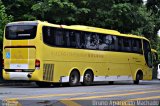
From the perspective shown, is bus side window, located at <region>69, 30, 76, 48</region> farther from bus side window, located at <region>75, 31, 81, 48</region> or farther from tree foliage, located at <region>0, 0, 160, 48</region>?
tree foliage, located at <region>0, 0, 160, 48</region>

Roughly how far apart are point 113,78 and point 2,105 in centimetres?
1762

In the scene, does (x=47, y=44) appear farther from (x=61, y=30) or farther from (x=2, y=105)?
(x=2, y=105)

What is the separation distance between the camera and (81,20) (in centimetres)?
3553

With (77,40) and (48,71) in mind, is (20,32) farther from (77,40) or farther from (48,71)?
(77,40)

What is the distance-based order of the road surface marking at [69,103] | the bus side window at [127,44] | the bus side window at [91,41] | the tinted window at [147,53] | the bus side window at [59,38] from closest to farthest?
the road surface marking at [69,103] < the bus side window at [59,38] < the bus side window at [91,41] < the bus side window at [127,44] < the tinted window at [147,53]

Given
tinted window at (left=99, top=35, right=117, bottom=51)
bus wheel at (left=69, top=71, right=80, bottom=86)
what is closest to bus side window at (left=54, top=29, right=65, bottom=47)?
bus wheel at (left=69, top=71, right=80, bottom=86)

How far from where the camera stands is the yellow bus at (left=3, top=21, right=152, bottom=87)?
25.5 meters

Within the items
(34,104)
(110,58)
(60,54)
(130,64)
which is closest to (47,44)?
(60,54)

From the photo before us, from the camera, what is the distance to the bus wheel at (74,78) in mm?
27511

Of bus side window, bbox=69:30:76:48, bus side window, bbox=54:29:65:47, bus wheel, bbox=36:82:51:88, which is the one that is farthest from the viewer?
bus wheel, bbox=36:82:51:88

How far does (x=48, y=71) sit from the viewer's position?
25922 mm

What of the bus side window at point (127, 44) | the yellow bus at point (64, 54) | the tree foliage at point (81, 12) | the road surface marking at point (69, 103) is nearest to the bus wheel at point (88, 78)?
the yellow bus at point (64, 54)

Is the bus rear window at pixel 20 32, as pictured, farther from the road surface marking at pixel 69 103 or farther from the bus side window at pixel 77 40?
the road surface marking at pixel 69 103

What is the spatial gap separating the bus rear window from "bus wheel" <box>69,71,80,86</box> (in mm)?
3675
